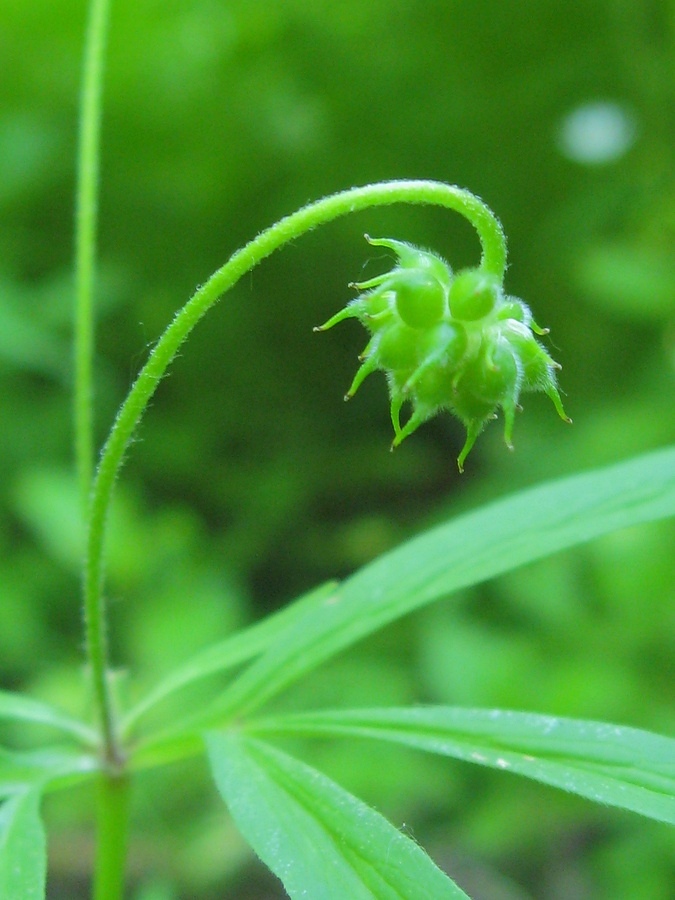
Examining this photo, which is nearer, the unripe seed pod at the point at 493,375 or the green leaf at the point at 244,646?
the unripe seed pod at the point at 493,375

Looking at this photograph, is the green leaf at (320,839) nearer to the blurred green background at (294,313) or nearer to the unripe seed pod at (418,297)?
the unripe seed pod at (418,297)

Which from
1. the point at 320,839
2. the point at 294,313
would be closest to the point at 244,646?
the point at 320,839

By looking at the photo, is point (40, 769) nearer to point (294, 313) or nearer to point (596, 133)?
point (294, 313)

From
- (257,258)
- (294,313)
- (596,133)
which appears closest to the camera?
(257,258)

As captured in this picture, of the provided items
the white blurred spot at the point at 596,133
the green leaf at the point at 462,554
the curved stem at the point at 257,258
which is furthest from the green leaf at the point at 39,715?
the white blurred spot at the point at 596,133

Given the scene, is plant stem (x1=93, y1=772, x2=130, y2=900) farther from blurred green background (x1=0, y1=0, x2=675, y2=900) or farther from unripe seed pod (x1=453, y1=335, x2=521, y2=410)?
blurred green background (x1=0, y1=0, x2=675, y2=900)

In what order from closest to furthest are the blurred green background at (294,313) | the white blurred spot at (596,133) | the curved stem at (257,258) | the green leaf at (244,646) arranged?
the curved stem at (257,258) < the green leaf at (244,646) < the blurred green background at (294,313) < the white blurred spot at (596,133)

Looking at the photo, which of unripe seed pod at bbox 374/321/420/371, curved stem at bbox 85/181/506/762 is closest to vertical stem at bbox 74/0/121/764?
curved stem at bbox 85/181/506/762
